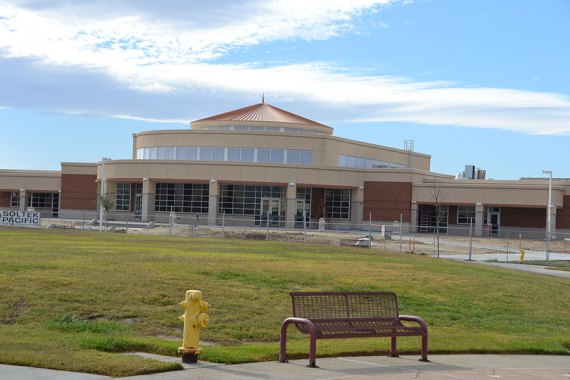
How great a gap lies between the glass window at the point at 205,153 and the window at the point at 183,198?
11.0 feet

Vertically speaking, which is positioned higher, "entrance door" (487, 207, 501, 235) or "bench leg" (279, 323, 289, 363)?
"entrance door" (487, 207, 501, 235)

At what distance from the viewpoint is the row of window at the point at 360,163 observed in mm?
80375

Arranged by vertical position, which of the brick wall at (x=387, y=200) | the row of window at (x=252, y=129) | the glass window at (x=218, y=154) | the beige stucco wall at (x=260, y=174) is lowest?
the brick wall at (x=387, y=200)

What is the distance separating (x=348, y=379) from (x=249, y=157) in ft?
217

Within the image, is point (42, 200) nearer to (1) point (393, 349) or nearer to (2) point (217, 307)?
(2) point (217, 307)

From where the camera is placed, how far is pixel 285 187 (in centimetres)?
7481

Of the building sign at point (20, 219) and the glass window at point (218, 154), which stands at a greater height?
the glass window at point (218, 154)

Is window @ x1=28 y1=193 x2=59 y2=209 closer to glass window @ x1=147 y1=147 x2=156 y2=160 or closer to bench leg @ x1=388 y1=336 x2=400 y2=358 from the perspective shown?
glass window @ x1=147 y1=147 x2=156 y2=160

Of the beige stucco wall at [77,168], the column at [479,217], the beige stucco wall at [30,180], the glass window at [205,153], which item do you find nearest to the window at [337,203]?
the glass window at [205,153]

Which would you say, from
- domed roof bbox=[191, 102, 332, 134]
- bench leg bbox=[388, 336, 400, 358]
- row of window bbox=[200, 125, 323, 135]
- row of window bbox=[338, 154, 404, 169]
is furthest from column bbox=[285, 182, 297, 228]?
bench leg bbox=[388, 336, 400, 358]

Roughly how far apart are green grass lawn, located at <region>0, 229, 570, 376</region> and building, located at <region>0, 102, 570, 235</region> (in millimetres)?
47561

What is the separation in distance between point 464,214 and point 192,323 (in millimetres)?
66195

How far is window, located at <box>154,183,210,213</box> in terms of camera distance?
75.2m

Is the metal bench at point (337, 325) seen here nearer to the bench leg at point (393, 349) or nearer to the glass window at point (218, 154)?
the bench leg at point (393, 349)
